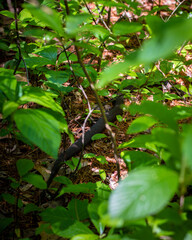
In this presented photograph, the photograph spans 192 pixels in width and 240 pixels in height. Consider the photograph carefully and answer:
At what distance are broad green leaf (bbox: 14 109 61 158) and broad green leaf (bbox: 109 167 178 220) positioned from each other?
34 cm

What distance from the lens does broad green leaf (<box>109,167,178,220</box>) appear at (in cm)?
50

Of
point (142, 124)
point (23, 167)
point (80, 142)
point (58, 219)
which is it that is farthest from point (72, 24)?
point (80, 142)

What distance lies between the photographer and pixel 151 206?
50 centimetres

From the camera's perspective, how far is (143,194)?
527 millimetres

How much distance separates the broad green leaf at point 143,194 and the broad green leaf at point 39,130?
1.12 feet

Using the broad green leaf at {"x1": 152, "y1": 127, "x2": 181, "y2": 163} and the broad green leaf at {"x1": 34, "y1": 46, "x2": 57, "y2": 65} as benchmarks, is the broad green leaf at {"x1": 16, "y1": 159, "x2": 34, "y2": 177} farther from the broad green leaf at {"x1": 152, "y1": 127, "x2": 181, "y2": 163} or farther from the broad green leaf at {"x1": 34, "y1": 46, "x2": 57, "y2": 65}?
the broad green leaf at {"x1": 152, "y1": 127, "x2": 181, "y2": 163}

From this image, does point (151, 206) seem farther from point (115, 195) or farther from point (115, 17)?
point (115, 17)

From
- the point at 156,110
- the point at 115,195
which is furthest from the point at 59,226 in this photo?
the point at 156,110

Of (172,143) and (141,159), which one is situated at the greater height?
(172,143)

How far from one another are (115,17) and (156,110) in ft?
12.5

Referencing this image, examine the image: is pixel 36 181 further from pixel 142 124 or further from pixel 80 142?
pixel 80 142

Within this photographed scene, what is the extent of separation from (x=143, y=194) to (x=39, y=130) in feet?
1.53

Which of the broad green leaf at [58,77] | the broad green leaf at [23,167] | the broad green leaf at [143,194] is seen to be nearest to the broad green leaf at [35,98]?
the broad green leaf at [58,77]

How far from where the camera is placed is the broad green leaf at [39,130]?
762 mm
